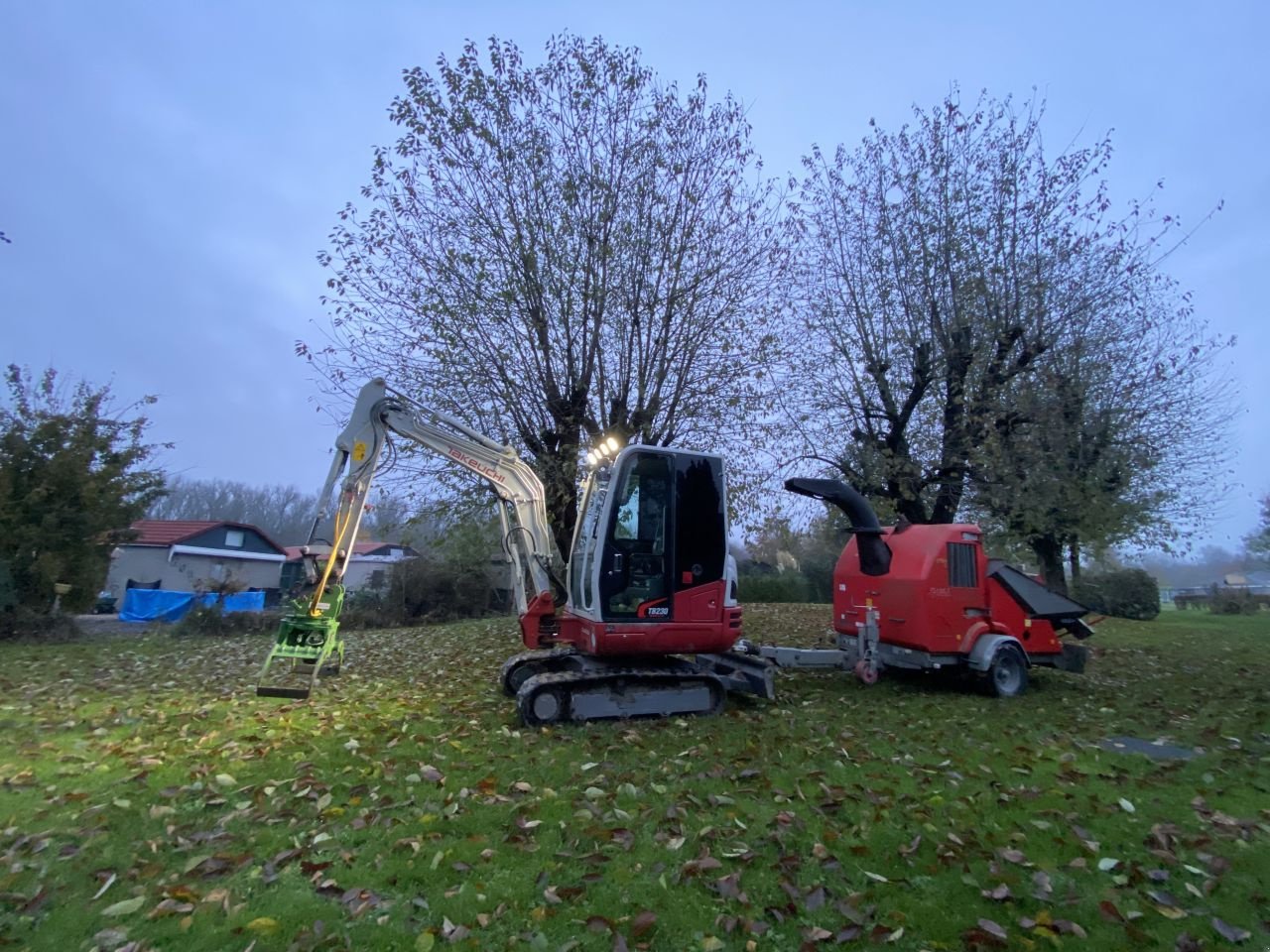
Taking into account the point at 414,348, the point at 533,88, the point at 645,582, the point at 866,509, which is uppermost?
the point at 533,88

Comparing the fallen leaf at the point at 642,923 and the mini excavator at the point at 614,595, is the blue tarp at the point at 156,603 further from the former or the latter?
the fallen leaf at the point at 642,923

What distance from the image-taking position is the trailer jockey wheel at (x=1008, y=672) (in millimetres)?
9883

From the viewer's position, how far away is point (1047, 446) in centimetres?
1430

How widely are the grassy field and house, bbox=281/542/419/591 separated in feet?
43.2

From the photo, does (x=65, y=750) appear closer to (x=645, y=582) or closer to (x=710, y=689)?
(x=645, y=582)

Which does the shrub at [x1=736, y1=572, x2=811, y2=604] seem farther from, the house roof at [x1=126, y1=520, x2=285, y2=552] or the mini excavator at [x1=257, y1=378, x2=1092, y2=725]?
the house roof at [x1=126, y1=520, x2=285, y2=552]

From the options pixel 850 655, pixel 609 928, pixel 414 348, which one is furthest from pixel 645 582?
pixel 414 348

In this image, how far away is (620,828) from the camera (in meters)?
4.83

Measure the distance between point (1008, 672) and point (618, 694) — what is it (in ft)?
18.1

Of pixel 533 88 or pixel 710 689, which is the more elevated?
pixel 533 88

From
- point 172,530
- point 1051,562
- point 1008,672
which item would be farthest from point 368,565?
point 1008,672

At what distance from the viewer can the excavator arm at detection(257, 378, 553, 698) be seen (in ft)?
26.8

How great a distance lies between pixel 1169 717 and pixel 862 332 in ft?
28.8

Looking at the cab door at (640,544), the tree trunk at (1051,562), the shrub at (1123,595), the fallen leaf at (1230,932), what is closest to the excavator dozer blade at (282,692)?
the cab door at (640,544)
